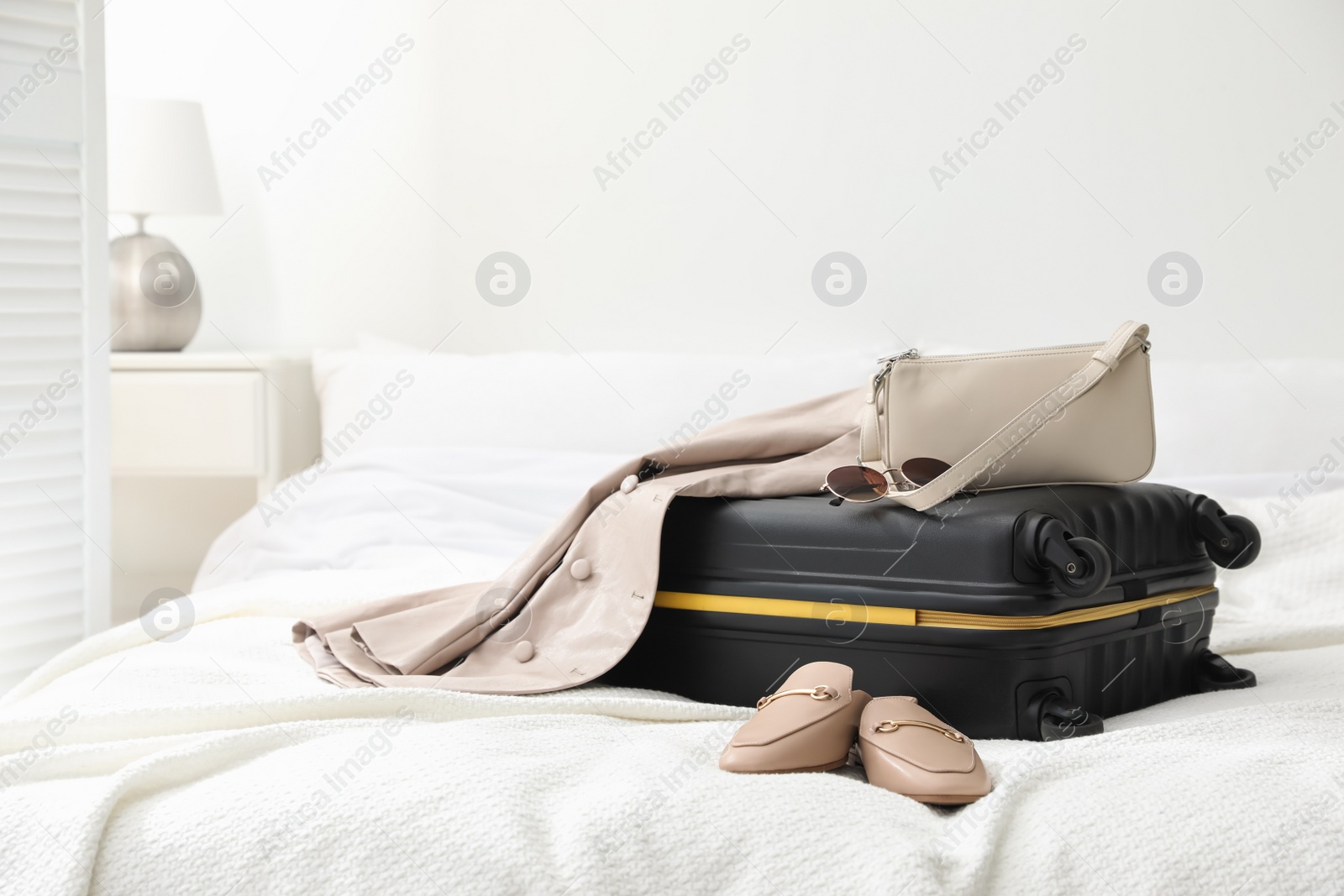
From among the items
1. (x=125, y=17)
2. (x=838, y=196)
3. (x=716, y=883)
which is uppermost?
(x=125, y=17)

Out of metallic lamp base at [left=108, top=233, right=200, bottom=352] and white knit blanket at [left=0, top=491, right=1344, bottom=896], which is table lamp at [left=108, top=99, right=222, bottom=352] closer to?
metallic lamp base at [left=108, top=233, right=200, bottom=352]

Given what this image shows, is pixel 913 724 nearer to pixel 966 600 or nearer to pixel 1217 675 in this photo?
pixel 966 600

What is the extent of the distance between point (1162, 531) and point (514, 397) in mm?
1212

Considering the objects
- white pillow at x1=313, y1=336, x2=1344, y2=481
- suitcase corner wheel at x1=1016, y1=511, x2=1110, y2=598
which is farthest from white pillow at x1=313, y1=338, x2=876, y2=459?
suitcase corner wheel at x1=1016, y1=511, x2=1110, y2=598

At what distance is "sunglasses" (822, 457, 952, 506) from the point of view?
3.28 ft

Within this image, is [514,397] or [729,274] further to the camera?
[729,274]

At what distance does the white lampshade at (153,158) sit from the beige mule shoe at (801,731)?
1938 mm

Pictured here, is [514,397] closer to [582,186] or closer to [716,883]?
[582,186]

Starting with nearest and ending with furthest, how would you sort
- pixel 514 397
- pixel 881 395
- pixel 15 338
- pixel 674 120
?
pixel 881 395
pixel 15 338
pixel 514 397
pixel 674 120

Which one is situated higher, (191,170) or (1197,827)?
(191,170)

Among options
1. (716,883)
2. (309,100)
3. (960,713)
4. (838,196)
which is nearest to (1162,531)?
(960,713)

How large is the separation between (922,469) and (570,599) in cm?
40

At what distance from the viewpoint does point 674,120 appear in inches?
96.4

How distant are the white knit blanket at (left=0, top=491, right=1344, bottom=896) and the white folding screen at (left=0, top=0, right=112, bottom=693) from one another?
78cm
